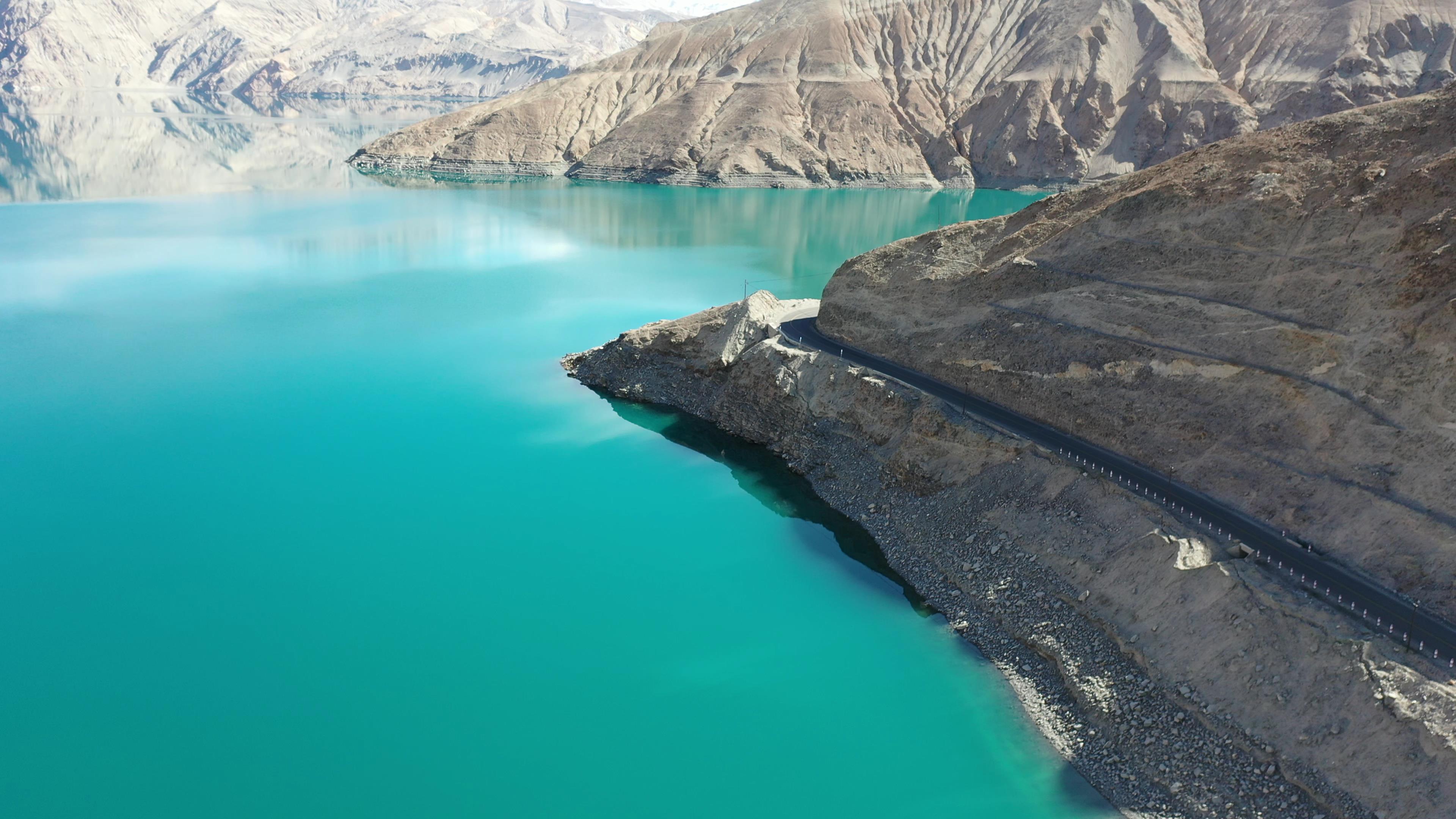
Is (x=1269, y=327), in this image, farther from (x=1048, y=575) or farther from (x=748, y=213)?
(x=748, y=213)

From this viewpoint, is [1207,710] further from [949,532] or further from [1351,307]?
[1351,307]

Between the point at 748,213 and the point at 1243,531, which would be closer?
the point at 1243,531

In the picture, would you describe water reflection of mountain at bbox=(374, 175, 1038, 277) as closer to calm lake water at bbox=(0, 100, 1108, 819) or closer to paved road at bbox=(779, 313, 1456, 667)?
calm lake water at bbox=(0, 100, 1108, 819)

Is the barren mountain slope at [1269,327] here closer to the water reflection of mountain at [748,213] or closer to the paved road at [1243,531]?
the paved road at [1243,531]

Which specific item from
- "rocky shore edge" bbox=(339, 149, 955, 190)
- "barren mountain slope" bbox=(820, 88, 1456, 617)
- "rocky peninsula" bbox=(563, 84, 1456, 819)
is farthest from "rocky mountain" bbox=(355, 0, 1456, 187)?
"barren mountain slope" bbox=(820, 88, 1456, 617)

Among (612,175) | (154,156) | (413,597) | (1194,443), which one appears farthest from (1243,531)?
(154,156)

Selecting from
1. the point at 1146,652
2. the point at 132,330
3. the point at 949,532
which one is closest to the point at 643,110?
the point at 132,330

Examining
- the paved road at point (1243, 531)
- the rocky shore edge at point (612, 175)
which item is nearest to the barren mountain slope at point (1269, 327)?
the paved road at point (1243, 531)
